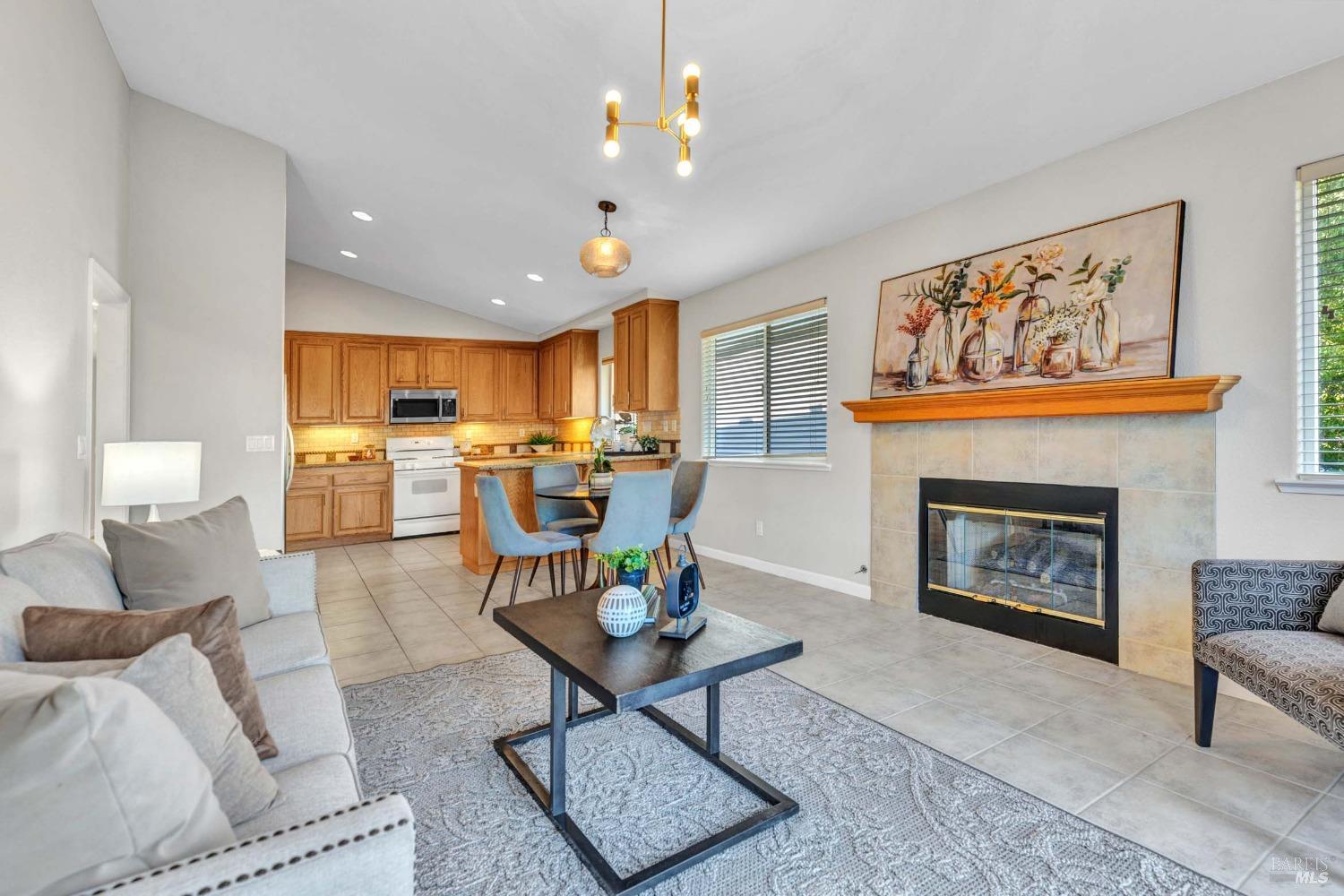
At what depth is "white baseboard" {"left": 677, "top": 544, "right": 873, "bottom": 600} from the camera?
4.27m

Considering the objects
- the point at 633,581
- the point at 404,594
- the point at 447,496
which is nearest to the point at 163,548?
the point at 633,581

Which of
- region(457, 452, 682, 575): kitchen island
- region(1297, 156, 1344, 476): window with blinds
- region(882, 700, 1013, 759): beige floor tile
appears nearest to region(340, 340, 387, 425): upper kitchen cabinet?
region(457, 452, 682, 575): kitchen island

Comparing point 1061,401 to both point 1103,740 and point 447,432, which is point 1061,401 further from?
point 447,432

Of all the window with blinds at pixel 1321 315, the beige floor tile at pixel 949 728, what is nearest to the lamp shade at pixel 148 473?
the beige floor tile at pixel 949 728

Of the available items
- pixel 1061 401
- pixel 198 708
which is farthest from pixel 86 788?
→ pixel 1061 401

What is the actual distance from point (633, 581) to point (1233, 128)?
3.07 m

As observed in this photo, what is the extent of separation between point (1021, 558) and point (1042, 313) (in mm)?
1314

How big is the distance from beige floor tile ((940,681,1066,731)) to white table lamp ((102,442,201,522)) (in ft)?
11.7

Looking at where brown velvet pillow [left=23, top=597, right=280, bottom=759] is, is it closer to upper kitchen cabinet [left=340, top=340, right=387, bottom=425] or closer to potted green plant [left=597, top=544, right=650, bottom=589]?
potted green plant [left=597, top=544, right=650, bottom=589]

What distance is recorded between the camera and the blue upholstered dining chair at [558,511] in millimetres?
4576

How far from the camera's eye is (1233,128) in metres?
2.58

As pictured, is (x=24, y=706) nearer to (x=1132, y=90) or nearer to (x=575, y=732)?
(x=575, y=732)

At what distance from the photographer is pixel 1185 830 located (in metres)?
1.75

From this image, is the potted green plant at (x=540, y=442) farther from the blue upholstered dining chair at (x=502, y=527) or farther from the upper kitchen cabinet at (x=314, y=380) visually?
the blue upholstered dining chair at (x=502, y=527)
